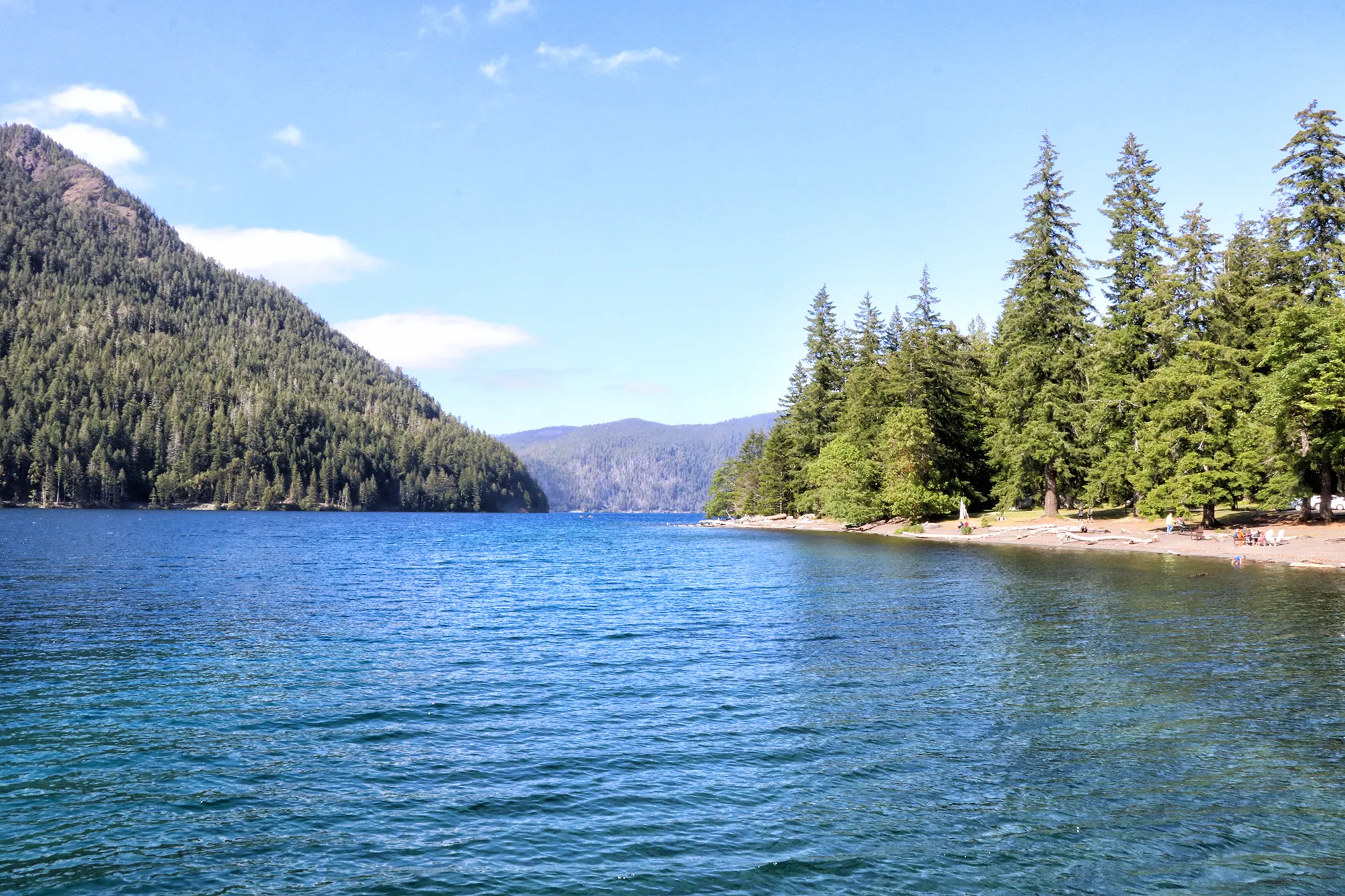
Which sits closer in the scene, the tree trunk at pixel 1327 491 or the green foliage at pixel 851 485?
the tree trunk at pixel 1327 491

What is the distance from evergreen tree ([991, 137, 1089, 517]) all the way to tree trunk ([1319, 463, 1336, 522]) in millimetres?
18354

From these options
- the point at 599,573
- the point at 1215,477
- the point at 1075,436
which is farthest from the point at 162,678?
the point at 1075,436

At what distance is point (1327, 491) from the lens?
52.1 meters

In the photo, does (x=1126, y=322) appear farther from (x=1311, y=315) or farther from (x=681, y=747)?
(x=681, y=747)

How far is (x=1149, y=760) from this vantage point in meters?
13.8

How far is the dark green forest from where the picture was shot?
5291 cm

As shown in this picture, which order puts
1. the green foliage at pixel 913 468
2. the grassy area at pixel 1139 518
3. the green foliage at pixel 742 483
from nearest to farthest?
the grassy area at pixel 1139 518, the green foliage at pixel 913 468, the green foliage at pixel 742 483

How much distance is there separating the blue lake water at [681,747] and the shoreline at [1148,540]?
14.0 meters

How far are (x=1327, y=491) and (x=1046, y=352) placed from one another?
24.9 metres

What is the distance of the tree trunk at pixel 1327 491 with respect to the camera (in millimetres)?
51188

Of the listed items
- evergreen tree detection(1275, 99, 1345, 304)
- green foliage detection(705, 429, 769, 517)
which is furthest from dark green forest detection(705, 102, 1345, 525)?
green foliage detection(705, 429, 769, 517)

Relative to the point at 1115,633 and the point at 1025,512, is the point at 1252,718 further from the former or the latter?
the point at 1025,512

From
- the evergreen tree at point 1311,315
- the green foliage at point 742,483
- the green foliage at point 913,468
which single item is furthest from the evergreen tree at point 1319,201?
the green foliage at point 742,483

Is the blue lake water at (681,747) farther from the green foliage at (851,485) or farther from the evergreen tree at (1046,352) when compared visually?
the green foliage at (851,485)
